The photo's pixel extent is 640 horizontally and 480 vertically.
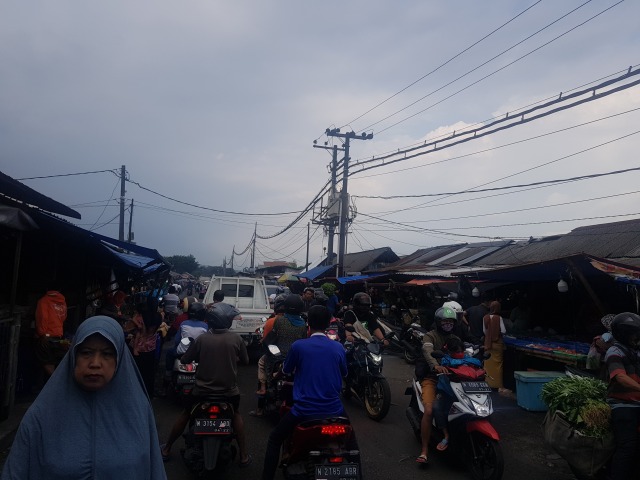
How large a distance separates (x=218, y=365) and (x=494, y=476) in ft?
9.14

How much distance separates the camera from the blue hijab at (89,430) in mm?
1940

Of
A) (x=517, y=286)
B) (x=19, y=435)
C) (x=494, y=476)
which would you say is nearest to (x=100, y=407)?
(x=19, y=435)

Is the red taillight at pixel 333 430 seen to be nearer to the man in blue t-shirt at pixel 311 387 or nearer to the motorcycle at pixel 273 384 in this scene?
the man in blue t-shirt at pixel 311 387

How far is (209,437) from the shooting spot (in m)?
4.34

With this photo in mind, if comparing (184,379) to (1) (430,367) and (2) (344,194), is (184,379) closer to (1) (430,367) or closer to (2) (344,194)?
(1) (430,367)

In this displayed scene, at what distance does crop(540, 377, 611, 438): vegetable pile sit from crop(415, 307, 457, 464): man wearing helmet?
1076 mm

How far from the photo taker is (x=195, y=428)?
4344 mm

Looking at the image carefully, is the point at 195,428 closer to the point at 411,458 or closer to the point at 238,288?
the point at 411,458

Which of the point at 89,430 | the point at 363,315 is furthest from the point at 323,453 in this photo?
the point at 363,315

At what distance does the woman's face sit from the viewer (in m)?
2.06

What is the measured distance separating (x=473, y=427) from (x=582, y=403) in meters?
1.01

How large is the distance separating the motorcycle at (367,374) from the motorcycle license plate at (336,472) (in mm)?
3114

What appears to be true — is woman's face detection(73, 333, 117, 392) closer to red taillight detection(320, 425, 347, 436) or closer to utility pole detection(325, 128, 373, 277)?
red taillight detection(320, 425, 347, 436)

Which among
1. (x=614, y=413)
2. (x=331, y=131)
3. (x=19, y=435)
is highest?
(x=331, y=131)
